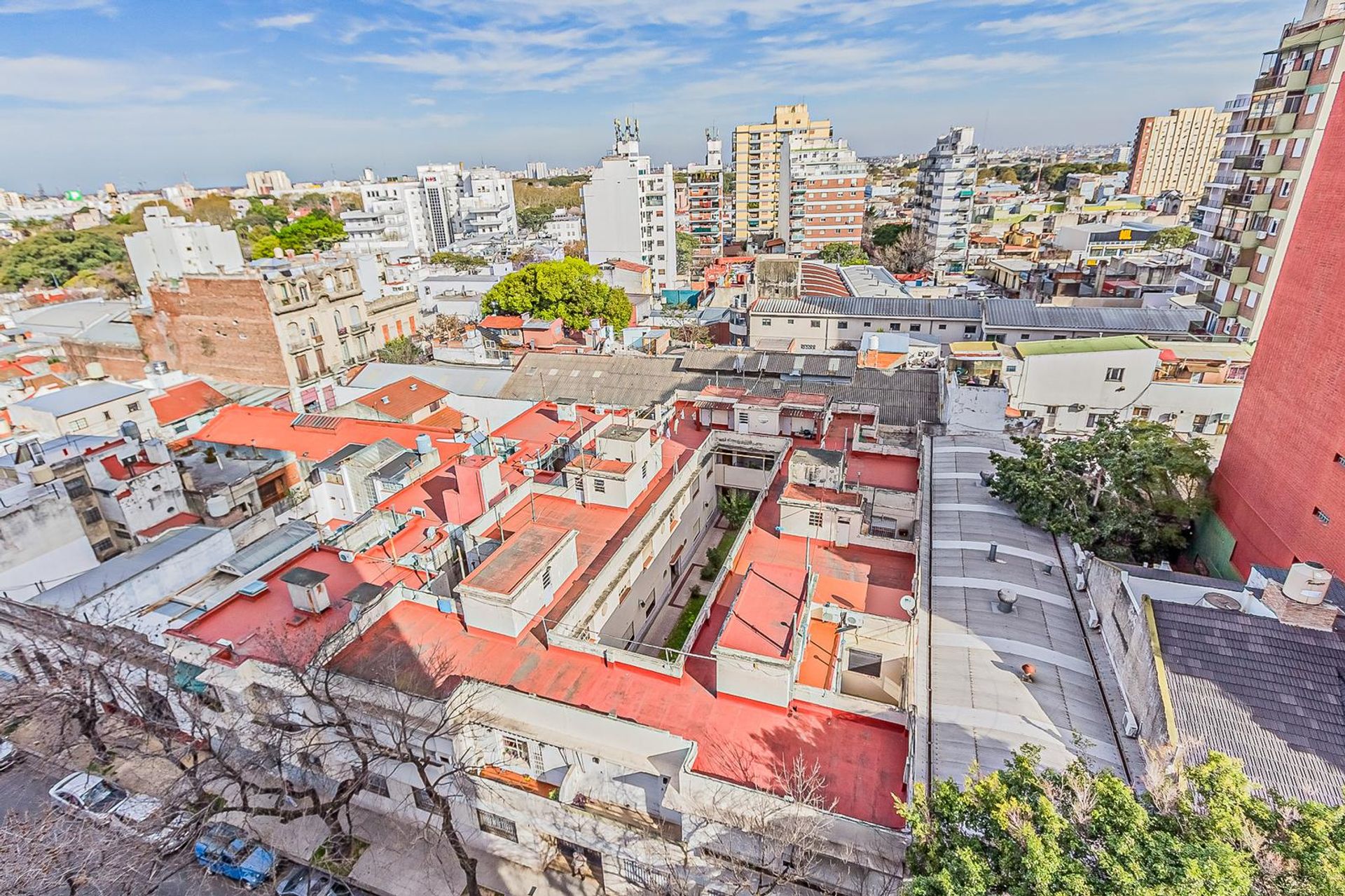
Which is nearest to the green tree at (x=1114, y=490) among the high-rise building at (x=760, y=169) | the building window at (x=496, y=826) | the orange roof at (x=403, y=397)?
the building window at (x=496, y=826)

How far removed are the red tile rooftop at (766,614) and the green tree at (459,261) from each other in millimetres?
86518

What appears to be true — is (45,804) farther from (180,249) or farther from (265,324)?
(180,249)

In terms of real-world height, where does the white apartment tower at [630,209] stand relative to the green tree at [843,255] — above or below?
above

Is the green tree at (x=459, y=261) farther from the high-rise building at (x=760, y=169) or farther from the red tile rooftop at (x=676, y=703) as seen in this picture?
the red tile rooftop at (x=676, y=703)

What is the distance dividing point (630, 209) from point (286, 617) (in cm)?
7668

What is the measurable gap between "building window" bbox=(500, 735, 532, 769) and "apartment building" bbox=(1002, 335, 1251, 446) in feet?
90.6

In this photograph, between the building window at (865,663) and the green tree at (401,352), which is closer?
the building window at (865,663)

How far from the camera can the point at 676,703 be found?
16.7m

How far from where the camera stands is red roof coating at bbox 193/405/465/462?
3428 cm

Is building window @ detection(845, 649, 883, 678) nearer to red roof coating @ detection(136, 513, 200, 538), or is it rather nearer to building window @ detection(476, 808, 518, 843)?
building window @ detection(476, 808, 518, 843)

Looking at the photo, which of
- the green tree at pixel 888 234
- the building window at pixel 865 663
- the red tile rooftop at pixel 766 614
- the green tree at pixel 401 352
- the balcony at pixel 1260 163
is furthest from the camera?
the green tree at pixel 888 234

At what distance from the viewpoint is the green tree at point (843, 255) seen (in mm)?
→ 96375

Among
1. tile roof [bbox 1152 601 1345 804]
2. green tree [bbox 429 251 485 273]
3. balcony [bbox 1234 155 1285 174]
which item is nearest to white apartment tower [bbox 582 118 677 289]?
green tree [bbox 429 251 485 273]

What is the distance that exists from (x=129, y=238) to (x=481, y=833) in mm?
90500
